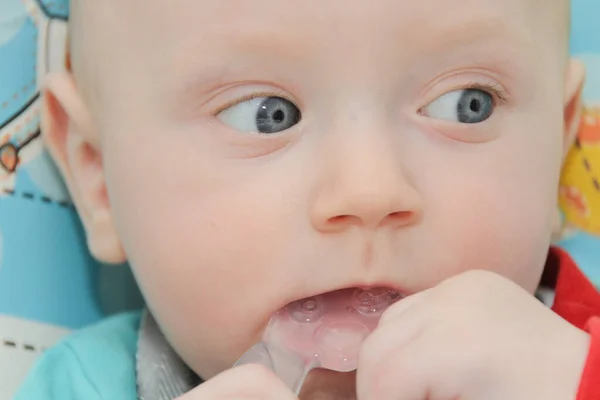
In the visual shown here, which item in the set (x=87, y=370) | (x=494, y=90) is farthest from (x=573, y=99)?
(x=87, y=370)

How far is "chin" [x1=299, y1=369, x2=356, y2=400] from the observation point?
882 millimetres

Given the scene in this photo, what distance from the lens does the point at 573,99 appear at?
1.10m

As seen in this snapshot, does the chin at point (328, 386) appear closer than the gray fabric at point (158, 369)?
Yes

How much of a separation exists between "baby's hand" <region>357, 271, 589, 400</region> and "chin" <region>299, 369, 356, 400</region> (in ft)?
0.36

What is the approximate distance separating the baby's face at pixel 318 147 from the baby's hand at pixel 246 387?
8 cm

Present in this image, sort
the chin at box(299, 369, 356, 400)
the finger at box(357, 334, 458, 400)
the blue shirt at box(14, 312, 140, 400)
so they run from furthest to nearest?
the blue shirt at box(14, 312, 140, 400) < the chin at box(299, 369, 356, 400) < the finger at box(357, 334, 458, 400)

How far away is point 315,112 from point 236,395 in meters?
0.27

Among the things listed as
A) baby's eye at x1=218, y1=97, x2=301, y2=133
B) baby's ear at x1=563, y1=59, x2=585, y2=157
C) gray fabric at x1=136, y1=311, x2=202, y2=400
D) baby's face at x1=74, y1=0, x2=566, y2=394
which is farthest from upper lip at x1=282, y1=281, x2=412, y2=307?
baby's ear at x1=563, y1=59, x2=585, y2=157

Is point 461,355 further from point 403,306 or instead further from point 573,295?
point 573,295

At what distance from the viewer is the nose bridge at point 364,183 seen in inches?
31.0

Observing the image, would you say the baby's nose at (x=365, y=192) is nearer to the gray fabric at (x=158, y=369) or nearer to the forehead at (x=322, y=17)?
the forehead at (x=322, y=17)

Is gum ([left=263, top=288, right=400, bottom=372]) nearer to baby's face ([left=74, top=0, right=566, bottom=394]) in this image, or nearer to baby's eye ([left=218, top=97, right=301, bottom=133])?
baby's face ([left=74, top=0, right=566, bottom=394])

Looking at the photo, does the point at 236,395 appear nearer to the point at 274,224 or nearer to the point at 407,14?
the point at 274,224

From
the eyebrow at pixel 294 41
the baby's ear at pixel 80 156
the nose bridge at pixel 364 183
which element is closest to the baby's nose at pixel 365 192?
the nose bridge at pixel 364 183
